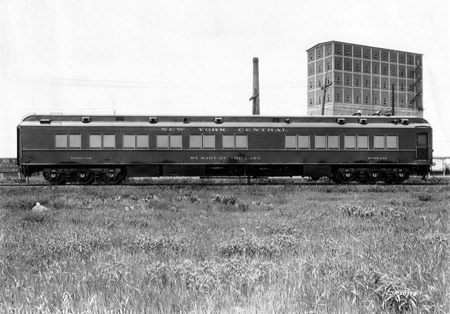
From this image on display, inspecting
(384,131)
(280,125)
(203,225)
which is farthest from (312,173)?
(203,225)

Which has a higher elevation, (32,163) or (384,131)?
(384,131)

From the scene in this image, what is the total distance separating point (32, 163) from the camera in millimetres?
23516

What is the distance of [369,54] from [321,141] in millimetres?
91452

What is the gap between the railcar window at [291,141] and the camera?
2452 cm

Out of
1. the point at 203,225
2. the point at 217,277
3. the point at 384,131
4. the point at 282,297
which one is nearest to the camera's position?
the point at 282,297

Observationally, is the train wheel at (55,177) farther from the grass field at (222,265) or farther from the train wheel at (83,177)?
the grass field at (222,265)

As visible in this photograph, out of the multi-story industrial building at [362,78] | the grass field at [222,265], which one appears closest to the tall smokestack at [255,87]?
the grass field at [222,265]

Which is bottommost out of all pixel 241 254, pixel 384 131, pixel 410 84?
pixel 241 254

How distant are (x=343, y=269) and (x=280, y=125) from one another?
20.2m

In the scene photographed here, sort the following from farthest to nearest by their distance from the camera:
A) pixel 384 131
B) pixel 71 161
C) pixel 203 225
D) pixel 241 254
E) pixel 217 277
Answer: pixel 384 131 < pixel 71 161 < pixel 203 225 < pixel 241 254 < pixel 217 277

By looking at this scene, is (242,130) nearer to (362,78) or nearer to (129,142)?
(129,142)

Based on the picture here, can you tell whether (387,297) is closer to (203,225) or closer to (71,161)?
(203,225)

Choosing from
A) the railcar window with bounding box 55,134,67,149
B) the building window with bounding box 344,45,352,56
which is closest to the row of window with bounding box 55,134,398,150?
the railcar window with bounding box 55,134,67,149

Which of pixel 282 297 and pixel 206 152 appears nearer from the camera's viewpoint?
pixel 282 297
